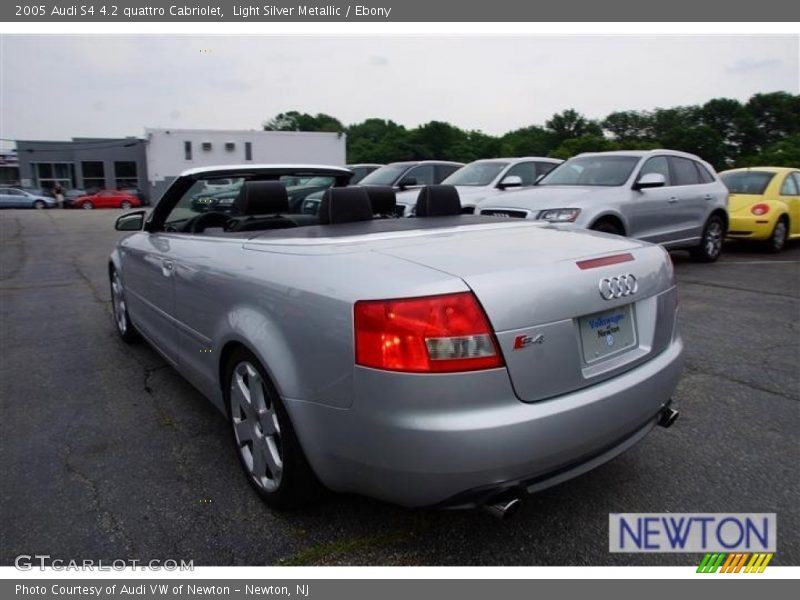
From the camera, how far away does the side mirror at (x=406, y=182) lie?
11.7 meters

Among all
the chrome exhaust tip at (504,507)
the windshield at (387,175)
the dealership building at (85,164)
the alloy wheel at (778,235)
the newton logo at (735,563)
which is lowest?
the newton logo at (735,563)

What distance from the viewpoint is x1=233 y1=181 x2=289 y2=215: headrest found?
10.6 feet

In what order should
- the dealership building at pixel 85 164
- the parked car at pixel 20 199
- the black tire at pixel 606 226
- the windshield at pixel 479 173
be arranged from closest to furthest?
1. the black tire at pixel 606 226
2. the windshield at pixel 479 173
3. the parked car at pixel 20 199
4. the dealership building at pixel 85 164

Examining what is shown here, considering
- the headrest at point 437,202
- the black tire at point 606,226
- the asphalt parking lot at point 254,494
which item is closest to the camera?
the asphalt parking lot at point 254,494

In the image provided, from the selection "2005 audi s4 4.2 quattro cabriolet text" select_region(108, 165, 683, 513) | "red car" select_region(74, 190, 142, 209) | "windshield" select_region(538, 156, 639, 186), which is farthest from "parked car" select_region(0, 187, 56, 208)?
"2005 audi s4 4.2 quattro cabriolet text" select_region(108, 165, 683, 513)

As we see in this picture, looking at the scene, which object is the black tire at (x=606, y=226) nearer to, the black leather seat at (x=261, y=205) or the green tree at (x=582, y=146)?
the black leather seat at (x=261, y=205)

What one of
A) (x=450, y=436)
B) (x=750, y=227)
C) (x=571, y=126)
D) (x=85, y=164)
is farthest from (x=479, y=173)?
(x=571, y=126)

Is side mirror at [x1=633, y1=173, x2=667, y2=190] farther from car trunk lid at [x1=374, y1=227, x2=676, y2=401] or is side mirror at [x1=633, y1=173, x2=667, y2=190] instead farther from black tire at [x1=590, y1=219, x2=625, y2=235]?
car trunk lid at [x1=374, y1=227, x2=676, y2=401]

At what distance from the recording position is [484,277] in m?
1.96

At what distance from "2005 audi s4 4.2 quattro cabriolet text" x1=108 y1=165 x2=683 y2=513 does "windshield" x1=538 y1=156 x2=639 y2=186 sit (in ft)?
17.7

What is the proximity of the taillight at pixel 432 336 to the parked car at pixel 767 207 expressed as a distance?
32.9ft

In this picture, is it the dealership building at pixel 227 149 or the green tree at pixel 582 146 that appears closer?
the dealership building at pixel 227 149

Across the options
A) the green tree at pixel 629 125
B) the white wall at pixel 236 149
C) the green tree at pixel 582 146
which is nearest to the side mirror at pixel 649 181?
the white wall at pixel 236 149

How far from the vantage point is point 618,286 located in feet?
7.43
